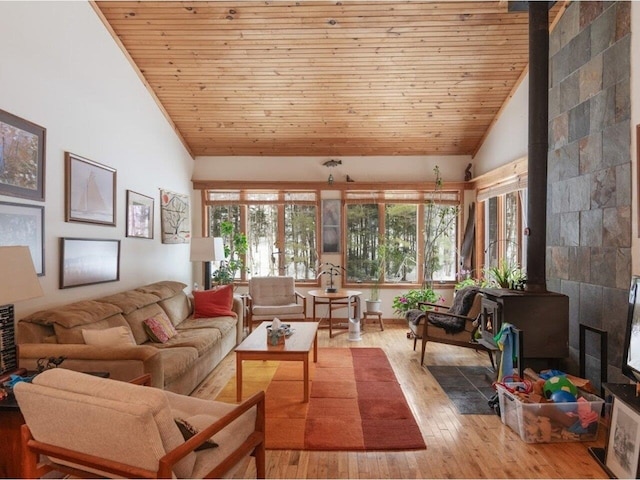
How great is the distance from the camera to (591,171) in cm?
347

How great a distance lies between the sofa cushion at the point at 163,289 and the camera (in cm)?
435

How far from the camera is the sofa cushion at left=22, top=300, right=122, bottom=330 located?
113 inches

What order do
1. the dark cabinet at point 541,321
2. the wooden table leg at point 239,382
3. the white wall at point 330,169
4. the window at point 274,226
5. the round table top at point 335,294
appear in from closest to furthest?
1. the wooden table leg at point 239,382
2. the dark cabinet at point 541,321
3. the round table top at point 335,294
4. the white wall at point 330,169
5. the window at point 274,226

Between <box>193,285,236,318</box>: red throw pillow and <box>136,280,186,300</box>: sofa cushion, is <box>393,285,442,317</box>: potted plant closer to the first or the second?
<box>193,285,236,318</box>: red throw pillow

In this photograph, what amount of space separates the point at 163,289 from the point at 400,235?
152 inches

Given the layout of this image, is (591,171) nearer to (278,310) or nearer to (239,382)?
(239,382)

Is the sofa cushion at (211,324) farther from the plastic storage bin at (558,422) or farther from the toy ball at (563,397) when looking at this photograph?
the toy ball at (563,397)

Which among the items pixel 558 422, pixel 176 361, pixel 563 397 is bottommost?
pixel 558 422

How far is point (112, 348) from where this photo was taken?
2.71m

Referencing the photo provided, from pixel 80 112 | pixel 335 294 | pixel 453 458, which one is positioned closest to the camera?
pixel 453 458

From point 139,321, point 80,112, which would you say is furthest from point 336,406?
point 80,112

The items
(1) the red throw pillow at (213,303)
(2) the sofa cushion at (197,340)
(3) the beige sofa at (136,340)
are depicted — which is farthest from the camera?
(1) the red throw pillow at (213,303)

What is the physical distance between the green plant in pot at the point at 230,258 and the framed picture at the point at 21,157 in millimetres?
3265

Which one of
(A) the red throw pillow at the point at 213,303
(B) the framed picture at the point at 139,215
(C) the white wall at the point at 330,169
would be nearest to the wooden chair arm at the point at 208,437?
(A) the red throw pillow at the point at 213,303
